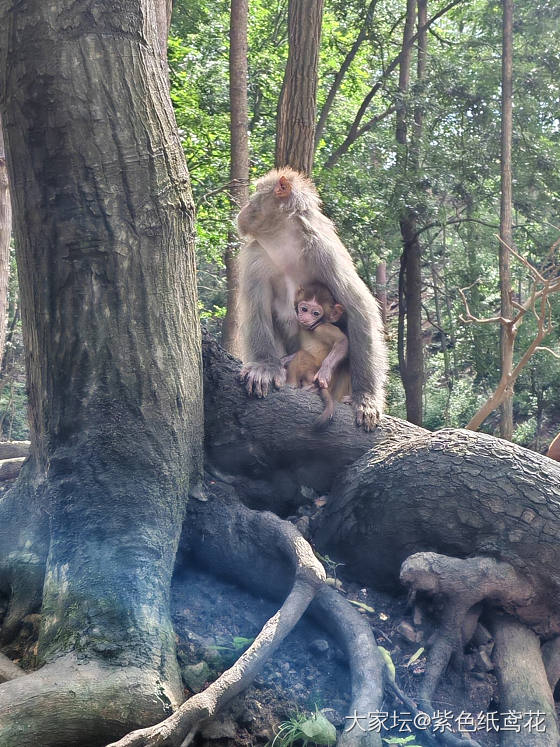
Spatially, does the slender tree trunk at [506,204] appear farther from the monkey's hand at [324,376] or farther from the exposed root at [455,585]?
the exposed root at [455,585]

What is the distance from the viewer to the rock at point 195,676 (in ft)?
9.61

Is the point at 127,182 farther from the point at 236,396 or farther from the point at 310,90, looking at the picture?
the point at 310,90

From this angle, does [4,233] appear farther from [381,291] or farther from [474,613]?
[381,291]

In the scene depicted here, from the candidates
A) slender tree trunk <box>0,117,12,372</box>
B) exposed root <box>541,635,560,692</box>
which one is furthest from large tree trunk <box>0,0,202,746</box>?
slender tree trunk <box>0,117,12,372</box>

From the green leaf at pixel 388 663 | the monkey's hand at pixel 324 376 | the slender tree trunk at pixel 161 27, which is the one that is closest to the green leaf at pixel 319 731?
the green leaf at pixel 388 663

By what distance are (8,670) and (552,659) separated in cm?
237

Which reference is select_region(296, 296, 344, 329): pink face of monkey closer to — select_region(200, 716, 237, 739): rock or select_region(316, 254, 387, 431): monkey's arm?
select_region(316, 254, 387, 431): monkey's arm

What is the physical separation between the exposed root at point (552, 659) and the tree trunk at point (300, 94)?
229 inches

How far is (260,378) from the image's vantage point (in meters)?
4.16

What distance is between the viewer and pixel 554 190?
589 inches

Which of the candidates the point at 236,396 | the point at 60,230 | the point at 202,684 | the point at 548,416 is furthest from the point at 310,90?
the point at 548,416

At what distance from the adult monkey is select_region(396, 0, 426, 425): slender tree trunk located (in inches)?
351

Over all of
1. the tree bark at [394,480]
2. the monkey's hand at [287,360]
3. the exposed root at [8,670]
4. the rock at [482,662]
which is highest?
the monkey's hand at [287,360]

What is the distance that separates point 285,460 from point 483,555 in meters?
1.20
